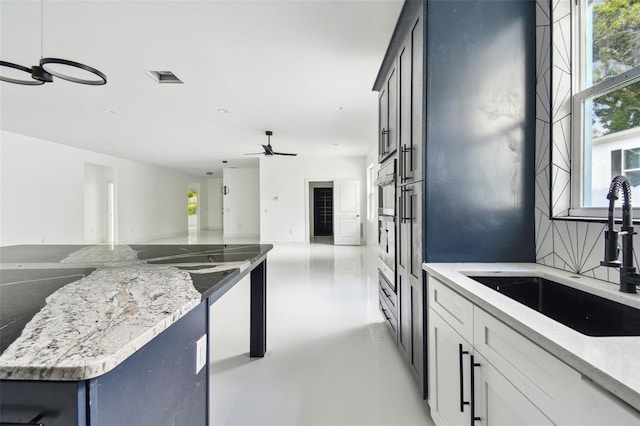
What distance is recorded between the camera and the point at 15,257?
1765 millimetres

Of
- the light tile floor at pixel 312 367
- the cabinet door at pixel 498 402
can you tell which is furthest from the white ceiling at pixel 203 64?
the light tile floor at pixel 312 367

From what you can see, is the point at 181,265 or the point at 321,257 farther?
the point at 321,257

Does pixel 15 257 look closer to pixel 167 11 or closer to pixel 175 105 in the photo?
pixel 167 11

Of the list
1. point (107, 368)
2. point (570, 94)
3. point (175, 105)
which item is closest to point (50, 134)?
point (175, 105)

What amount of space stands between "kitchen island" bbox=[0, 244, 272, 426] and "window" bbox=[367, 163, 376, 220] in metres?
6.69

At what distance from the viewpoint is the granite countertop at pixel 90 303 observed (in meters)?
0.58

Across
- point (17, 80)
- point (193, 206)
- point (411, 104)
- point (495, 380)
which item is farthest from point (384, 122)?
point (193, 206)

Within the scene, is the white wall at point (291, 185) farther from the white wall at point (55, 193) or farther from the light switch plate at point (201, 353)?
the light switch plate at point (201, 353)

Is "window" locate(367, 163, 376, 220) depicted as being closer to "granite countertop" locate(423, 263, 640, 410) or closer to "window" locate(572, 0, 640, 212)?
"window" locate(572, 0, 640, 212)

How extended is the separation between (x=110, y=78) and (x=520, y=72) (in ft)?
13.0

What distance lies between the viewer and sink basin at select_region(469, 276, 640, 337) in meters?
1.06

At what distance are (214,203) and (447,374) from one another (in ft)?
49.2

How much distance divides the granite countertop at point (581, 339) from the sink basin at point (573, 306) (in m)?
0.04

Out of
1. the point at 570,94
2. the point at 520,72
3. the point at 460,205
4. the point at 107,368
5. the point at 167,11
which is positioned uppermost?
the point at 167,11
